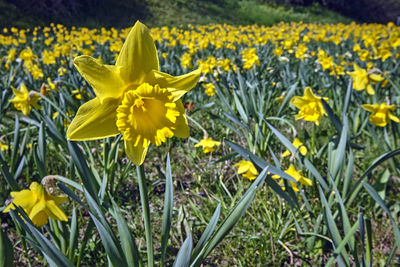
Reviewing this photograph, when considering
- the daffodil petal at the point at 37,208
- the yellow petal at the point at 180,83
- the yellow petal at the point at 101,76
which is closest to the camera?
the yellow petal at the point at 101,76

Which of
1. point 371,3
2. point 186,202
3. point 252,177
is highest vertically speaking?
point 371,3

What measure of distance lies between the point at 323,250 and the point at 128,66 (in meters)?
1.31

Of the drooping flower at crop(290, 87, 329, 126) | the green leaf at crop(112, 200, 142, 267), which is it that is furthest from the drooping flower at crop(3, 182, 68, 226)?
the drooping flower at crop(290, 87, 329, 126)

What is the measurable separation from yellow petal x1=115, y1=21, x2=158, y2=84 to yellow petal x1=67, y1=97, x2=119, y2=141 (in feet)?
0.31

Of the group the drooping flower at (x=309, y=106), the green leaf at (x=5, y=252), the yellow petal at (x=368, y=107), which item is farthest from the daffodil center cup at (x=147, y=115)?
the yellow petal at (x=368, y=107)

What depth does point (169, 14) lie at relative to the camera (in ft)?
52.3

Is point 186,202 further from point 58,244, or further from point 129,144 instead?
point 129,144

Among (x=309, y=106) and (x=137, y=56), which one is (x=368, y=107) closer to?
(x=309, y=106)

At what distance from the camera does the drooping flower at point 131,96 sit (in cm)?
88

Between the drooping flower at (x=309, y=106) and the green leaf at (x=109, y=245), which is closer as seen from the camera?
the green leaf at (x=109, y=245)

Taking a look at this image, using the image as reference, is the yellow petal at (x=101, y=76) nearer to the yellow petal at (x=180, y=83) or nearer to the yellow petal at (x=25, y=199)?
the yellow petal at (x=180, y=83)

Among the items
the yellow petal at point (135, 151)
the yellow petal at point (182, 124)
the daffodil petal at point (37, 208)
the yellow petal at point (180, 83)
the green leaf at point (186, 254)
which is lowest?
the daffodil petal at point (37, 208)

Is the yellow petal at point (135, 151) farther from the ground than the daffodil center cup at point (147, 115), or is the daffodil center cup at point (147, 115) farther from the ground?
the daffodil center cup at point (147, 115)

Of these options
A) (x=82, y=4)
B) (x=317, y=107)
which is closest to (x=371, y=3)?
(x=82, y=4)
